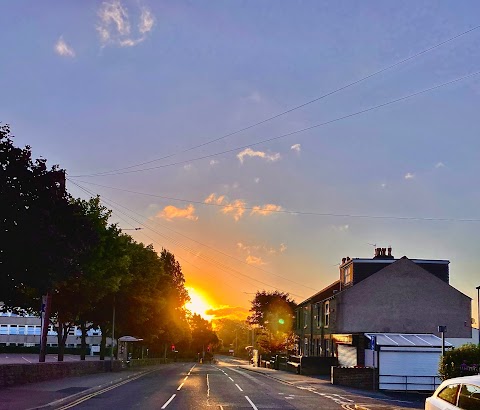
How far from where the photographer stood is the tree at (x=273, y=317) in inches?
4001

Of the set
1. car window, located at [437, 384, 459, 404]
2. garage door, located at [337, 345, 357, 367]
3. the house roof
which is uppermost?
the house roof

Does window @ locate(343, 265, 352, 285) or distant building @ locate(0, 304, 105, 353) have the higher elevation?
window @ locate(343, 265, 352, 285)

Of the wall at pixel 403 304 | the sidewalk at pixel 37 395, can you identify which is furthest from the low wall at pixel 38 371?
the wall at pixel 403 304

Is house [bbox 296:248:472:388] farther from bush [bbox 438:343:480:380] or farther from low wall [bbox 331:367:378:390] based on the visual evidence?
bush [bbox 438:343:480:380]

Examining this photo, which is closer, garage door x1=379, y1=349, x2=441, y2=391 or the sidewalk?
the sidewalk

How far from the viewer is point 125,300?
5956 cm

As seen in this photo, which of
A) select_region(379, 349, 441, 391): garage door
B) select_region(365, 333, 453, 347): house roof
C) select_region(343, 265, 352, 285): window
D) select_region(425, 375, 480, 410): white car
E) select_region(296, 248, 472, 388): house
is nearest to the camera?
select_region(425, 375, 480, 410): white car

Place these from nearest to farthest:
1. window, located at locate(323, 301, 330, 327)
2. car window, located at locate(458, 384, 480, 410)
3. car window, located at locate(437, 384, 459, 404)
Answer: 1. car window, located at locate(458, 384, 480, 410)
2. car window, located at locate(437, 384, 459, 404)
3. window, located at locate(323, 301, 330, 327)

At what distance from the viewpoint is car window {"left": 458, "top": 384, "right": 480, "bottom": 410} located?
11259 mm

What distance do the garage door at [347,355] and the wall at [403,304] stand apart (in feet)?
5.25

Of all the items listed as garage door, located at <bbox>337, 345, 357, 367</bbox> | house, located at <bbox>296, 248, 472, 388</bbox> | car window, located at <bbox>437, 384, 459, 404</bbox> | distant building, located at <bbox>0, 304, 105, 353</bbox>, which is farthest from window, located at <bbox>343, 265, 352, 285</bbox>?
distant building, located at <bbox>0, 304, 105, 353</bbox>

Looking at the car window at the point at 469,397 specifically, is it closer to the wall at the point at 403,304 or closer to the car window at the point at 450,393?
the car window at the point at 450,393

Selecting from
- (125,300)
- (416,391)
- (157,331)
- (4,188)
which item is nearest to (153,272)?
(125,300)

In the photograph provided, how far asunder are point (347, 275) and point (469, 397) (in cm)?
4943
